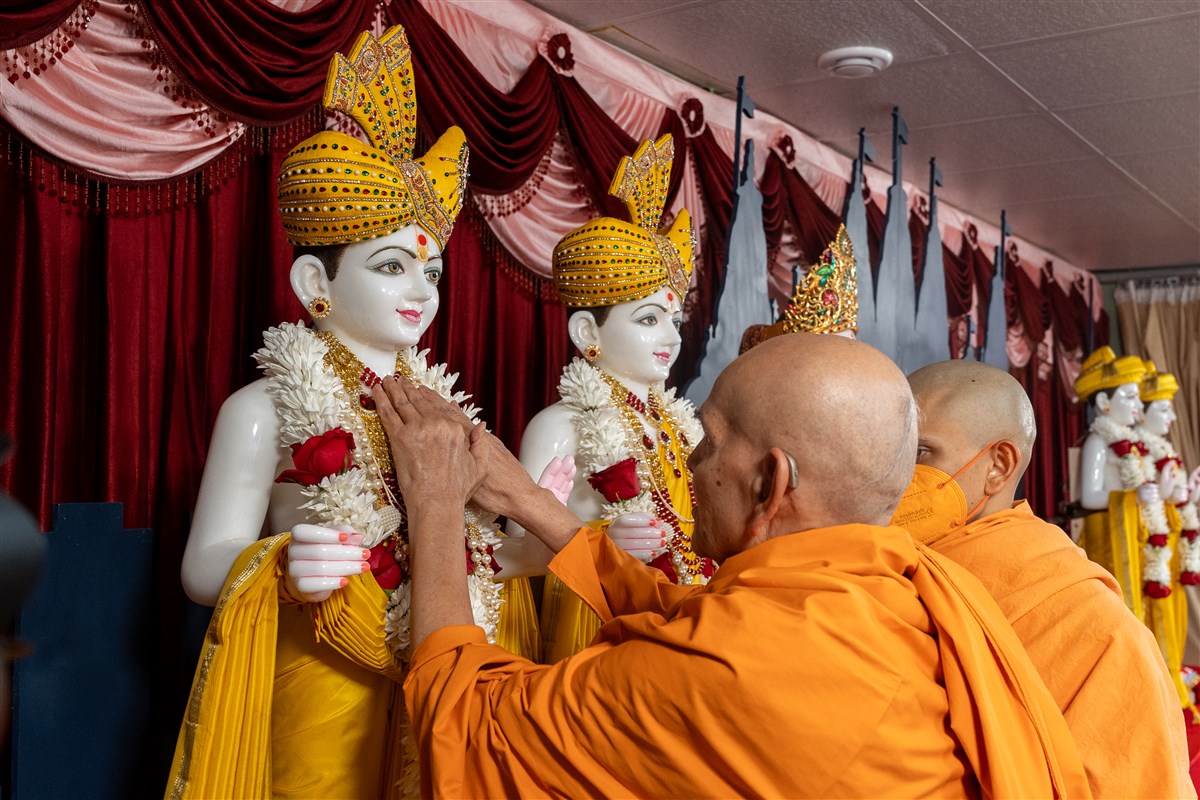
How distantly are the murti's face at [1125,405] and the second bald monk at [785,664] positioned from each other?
186 inches

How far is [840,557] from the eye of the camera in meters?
1.38

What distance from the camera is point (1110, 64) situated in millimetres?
4305

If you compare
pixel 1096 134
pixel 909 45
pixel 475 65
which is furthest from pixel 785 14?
pixel 1096 134

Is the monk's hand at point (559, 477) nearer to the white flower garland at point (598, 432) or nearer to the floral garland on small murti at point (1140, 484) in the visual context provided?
the white flower garland at point (598, 432)

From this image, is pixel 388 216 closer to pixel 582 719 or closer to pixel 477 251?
pixel 582 719

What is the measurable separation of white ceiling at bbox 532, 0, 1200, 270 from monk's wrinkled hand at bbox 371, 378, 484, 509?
7.53 feet

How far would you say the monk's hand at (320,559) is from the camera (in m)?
1.65

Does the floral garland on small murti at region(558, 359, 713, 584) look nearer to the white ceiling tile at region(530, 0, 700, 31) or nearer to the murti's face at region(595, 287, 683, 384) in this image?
the murti's face at region(595, 287, 683, 384)

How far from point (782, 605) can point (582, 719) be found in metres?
0.28

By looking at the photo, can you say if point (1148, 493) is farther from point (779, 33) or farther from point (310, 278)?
point (310, 278)

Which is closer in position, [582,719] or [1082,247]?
[582,719]

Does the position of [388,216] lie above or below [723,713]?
A: above

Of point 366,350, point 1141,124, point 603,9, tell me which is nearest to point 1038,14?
point 603,9

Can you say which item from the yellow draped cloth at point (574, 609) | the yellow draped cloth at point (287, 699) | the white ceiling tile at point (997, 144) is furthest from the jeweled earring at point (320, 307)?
the white ceiling tile at point (997, 144)
